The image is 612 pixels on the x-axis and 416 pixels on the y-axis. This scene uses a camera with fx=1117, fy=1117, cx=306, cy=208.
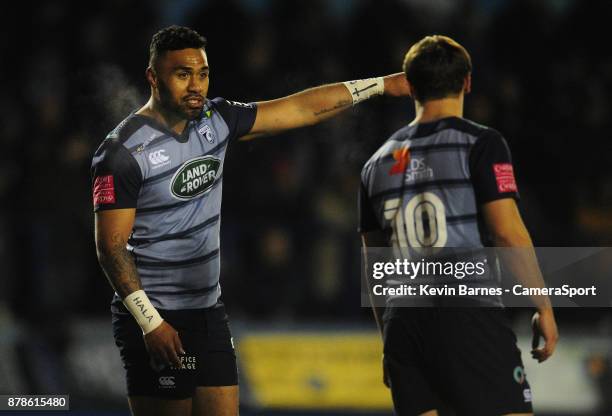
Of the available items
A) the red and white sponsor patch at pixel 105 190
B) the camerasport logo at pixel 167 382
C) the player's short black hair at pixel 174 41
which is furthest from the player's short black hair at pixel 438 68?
the camerasport logo at pixel 167 382

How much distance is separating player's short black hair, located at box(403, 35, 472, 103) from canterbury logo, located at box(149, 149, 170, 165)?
115cm

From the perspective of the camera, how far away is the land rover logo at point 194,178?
4.54 meters

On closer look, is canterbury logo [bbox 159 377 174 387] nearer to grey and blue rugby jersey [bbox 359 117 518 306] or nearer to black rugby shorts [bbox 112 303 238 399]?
black rugby shorts [bbox 112 303 238 399]

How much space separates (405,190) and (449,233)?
22 centimetres

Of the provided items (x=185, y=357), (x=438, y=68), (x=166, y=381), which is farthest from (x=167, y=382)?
(x=438, y=68)

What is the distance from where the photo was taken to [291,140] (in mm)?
9375

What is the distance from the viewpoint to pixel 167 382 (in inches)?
178

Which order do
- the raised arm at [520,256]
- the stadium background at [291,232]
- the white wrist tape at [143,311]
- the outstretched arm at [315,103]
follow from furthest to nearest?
the stadium background at [291,232] < the outstretched arm at [315,103] < the white wrist tape at [143,311] < the raised arm at [520,256]

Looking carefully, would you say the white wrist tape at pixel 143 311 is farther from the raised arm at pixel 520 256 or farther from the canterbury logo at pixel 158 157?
the raised arm at pixel 520 256

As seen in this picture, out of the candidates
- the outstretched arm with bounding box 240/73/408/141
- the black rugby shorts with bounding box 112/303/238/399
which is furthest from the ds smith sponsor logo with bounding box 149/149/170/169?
the black rugby shorts with bounding box 112/303/238/399

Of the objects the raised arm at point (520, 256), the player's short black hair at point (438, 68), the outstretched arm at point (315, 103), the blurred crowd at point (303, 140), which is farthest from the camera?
the blurred crowd at point (303, 140)

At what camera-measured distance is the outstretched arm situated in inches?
193

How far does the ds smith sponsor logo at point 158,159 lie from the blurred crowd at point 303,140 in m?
3.44

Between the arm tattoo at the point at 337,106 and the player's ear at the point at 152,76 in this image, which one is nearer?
the player's ear at the point at 152,76
